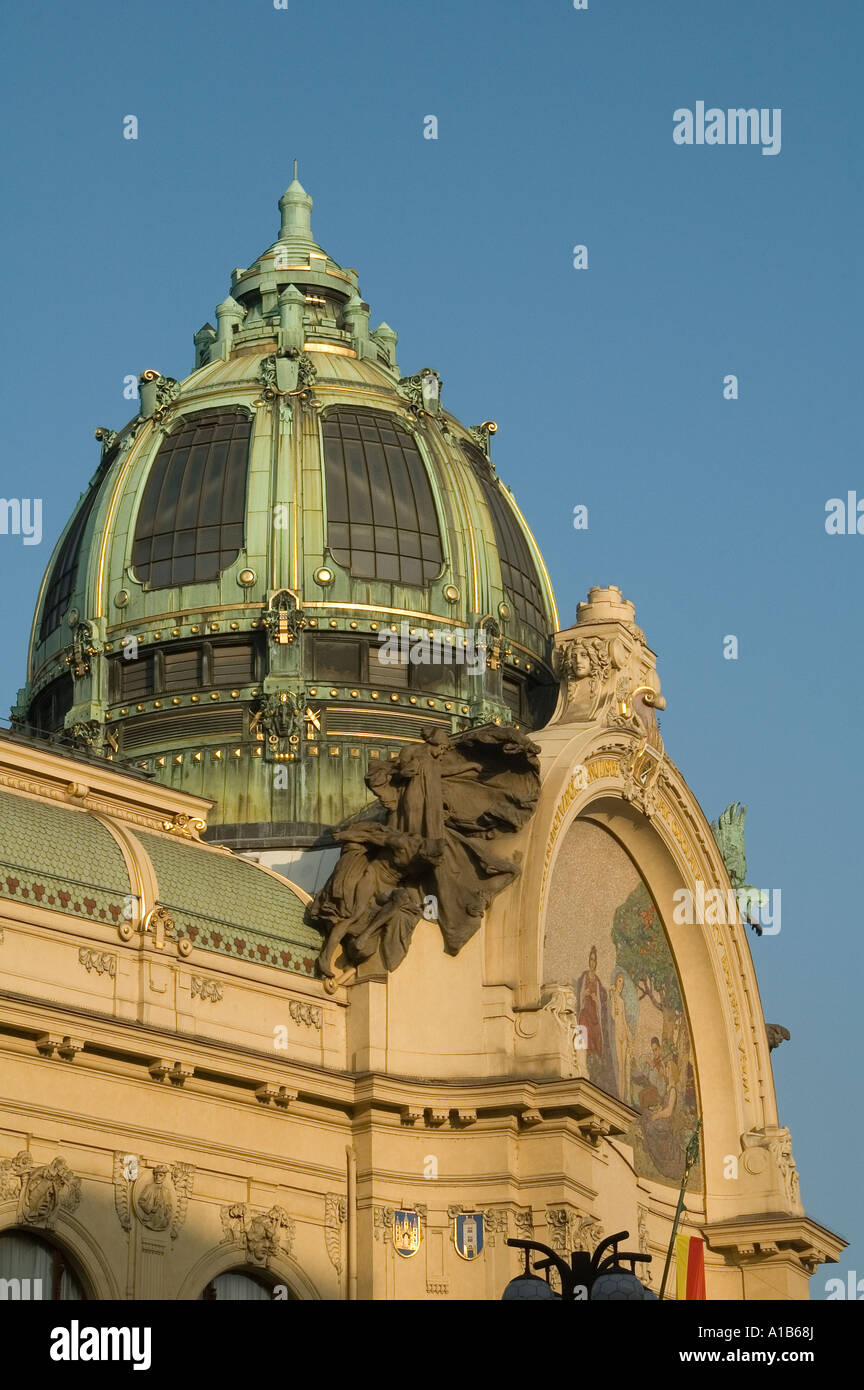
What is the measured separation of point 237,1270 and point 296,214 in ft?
75.9

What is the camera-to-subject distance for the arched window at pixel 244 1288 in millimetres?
34031

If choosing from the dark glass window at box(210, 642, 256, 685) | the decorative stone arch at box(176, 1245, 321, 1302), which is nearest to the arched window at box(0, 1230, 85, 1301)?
the decorative stone arch at box(176, 1245, 321, 1302)

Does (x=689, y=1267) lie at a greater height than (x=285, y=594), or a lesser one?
lesser

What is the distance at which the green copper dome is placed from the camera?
42469 millimetres

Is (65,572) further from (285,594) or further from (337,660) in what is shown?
(337,660)

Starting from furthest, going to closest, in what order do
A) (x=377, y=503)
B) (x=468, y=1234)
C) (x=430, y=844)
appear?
1. (x=377, y=503)
2. (x=430, y=844)
3. (x=468, y=1234)

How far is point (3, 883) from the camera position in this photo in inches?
1281

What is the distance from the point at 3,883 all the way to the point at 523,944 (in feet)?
26.4

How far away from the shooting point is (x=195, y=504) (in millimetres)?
44656

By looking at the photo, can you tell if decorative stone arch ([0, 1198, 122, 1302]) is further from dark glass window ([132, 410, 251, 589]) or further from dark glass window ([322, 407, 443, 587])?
dark glass window ([322, 407, 443, 587])

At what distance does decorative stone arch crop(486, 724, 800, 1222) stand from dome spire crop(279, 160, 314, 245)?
46.0 feet

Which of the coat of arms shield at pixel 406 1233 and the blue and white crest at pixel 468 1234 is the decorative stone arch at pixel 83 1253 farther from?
the blue and white crest at pixel 468 1234

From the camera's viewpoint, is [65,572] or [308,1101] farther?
[65,572]

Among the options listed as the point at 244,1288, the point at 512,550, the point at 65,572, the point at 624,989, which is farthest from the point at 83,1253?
the point at 512,550
